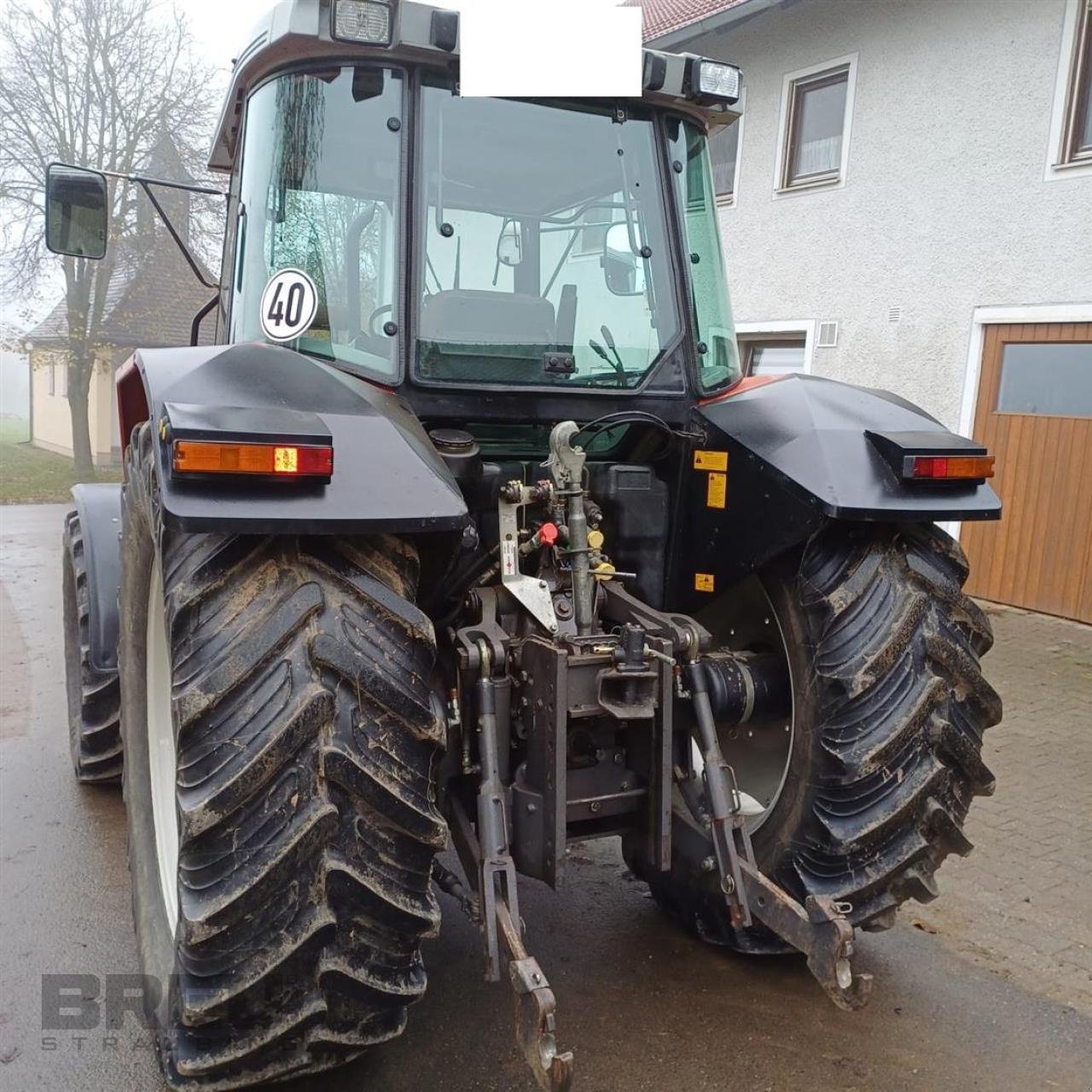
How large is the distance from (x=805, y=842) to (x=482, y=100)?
2.07 m

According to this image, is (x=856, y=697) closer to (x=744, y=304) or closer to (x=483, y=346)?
(x=483, y=346)

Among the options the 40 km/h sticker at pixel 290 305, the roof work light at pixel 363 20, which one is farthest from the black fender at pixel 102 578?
the roof work light at pixel 363 20

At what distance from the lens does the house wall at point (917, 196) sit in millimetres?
7695

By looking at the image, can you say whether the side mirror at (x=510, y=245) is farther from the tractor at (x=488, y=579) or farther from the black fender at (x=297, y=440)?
the black fender at (x=297, y=440)

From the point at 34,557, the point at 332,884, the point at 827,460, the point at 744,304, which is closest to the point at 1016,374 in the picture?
the point at 744,304

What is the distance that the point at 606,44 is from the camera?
2631 mm

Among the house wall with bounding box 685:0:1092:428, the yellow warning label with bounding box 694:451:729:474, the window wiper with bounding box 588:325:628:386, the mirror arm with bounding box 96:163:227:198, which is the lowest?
the yellow warning label with bounding box 694:451:729:474

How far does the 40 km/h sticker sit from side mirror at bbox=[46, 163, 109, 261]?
3.85ft

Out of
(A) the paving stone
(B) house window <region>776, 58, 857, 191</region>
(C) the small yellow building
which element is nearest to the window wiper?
(A) the paving stone

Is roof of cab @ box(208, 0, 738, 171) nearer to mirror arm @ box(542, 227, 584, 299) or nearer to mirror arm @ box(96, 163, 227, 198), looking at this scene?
mirror arm @ box(542, 227, 584, 299)

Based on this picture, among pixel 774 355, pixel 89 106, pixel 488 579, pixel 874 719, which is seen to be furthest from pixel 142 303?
pixel 874 719

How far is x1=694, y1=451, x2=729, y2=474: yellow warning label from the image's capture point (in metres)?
2.72

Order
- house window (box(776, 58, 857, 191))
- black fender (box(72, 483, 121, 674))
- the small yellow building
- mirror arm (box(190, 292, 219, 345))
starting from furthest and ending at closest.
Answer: the small yellow building < house window (box(776, 58, 857, 191)) < black fender (box(72, 483, 121, 674)) < mirror arm (box(190, 292, 219, 345))

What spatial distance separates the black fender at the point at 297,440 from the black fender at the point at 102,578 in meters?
1.64
